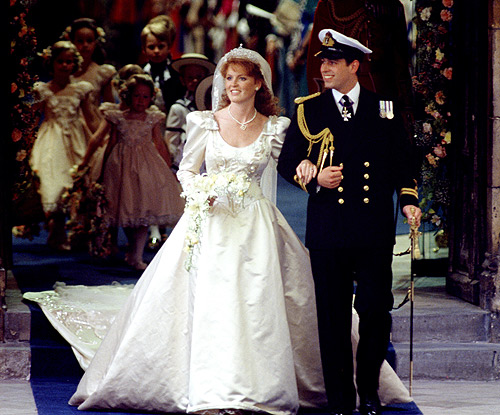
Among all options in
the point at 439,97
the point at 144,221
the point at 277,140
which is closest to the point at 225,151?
the point at 277,140

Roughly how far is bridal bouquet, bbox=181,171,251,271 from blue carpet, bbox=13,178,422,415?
0.97m

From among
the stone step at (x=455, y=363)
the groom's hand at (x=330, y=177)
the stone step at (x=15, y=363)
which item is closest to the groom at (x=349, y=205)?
the groom's hand at (x=330, y=177)

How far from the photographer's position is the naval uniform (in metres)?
5.62

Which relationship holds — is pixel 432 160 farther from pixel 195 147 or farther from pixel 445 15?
pixel 195 147

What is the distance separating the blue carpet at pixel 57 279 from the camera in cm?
644

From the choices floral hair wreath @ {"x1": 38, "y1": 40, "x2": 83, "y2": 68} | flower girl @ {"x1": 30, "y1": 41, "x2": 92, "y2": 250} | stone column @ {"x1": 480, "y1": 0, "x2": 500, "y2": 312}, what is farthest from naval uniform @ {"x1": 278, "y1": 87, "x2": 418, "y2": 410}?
floral hair wreath @ {"x1": 38, "y1": 40, "x2": 83, "y2": 68}

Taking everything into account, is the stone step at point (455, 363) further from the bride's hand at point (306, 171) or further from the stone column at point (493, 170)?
the bride's hand at point (306, 171)

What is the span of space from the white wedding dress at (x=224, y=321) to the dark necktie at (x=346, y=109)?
1.77 ft

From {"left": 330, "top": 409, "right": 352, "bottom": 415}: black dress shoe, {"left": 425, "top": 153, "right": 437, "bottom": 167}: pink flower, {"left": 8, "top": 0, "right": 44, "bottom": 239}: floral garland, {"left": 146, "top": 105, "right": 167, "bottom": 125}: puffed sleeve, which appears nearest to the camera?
{"left": 330, "top": 409, "right": 352, "bottom": 415}: black dress shoe

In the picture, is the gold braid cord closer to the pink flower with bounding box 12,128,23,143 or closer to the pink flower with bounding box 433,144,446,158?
the pink flower with bounding box 433,144,446,158

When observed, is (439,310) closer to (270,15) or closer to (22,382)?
(22,382)

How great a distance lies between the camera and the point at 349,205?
5.64 meters

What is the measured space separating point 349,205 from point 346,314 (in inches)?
21.2

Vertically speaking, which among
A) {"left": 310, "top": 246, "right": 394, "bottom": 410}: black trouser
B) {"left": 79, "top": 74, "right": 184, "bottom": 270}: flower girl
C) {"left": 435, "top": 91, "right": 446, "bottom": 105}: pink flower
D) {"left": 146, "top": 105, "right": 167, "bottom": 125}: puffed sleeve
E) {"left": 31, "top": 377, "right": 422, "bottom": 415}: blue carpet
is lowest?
{"left": 31, "top": 377, "right": 422, "bottom": 415}: blue carpet
